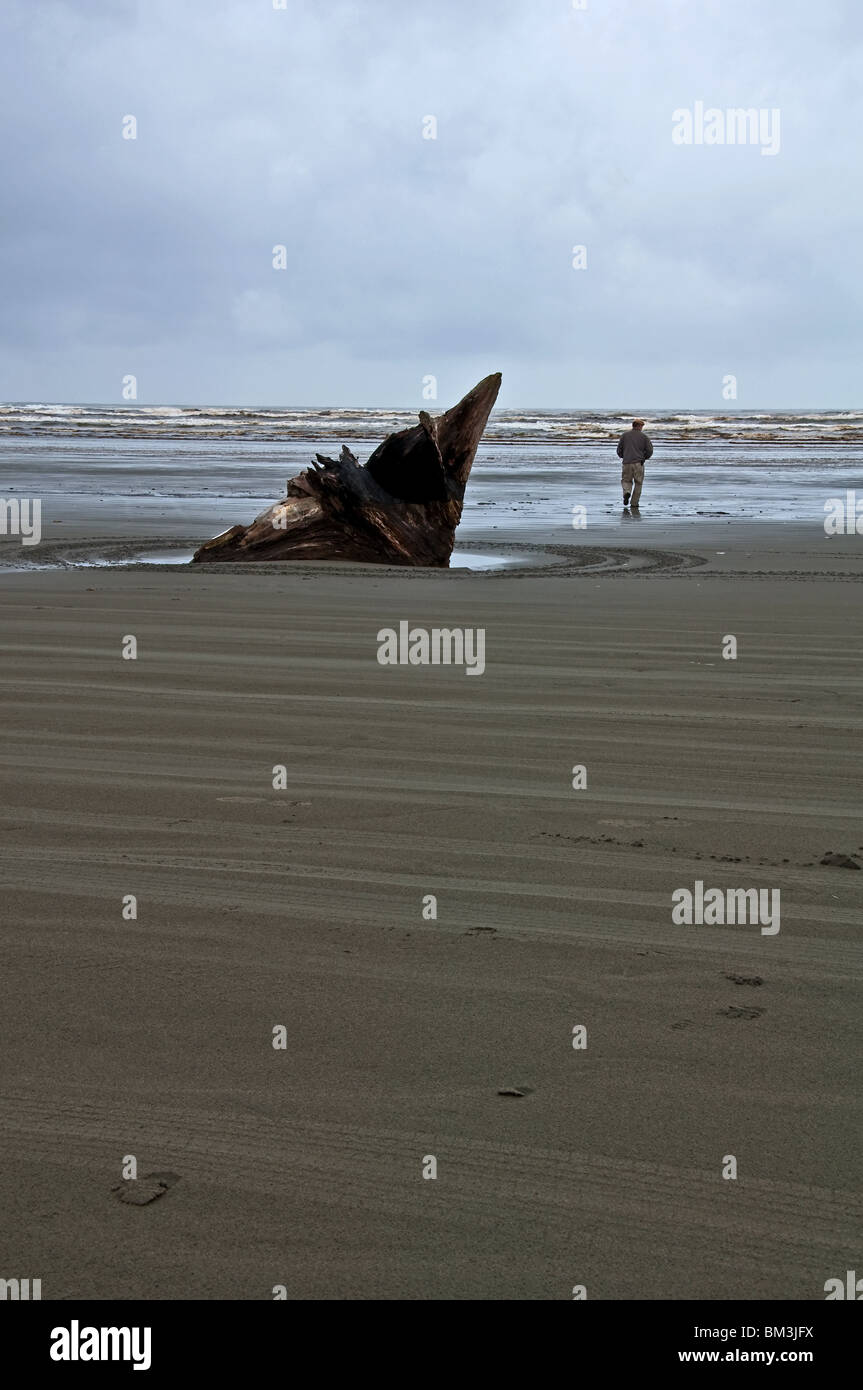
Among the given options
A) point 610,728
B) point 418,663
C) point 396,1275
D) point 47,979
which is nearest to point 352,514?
point 418,663

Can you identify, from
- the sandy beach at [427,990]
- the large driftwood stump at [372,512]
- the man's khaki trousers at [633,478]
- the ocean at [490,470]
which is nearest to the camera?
the sandy beach at [427,990]

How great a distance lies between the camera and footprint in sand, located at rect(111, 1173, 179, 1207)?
→ 2.79 m

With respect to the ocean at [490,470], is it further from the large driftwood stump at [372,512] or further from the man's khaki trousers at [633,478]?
the large driftwood stump at [372,512]

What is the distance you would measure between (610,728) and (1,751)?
8.98ft

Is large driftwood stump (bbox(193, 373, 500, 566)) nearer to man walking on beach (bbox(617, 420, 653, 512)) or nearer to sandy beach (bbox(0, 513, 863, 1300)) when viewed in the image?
sandy beach (bbox(0, 513, 863, 1300))

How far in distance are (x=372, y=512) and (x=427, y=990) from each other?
12.4 m

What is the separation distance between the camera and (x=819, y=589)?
12695 millimetres

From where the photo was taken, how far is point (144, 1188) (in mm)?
2832

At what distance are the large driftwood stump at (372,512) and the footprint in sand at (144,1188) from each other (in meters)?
12.7

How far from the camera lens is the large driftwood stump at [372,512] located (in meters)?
15.6

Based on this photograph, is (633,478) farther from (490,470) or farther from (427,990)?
(427,990)

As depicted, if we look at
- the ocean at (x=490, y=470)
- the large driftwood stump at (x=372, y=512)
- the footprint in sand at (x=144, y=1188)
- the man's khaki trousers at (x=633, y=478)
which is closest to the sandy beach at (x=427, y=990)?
the footprint in sand at (x=144, y=1188)

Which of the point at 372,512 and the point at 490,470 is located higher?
the point at 490,470

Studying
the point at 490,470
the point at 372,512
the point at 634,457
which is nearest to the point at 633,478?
the point at 634,457
